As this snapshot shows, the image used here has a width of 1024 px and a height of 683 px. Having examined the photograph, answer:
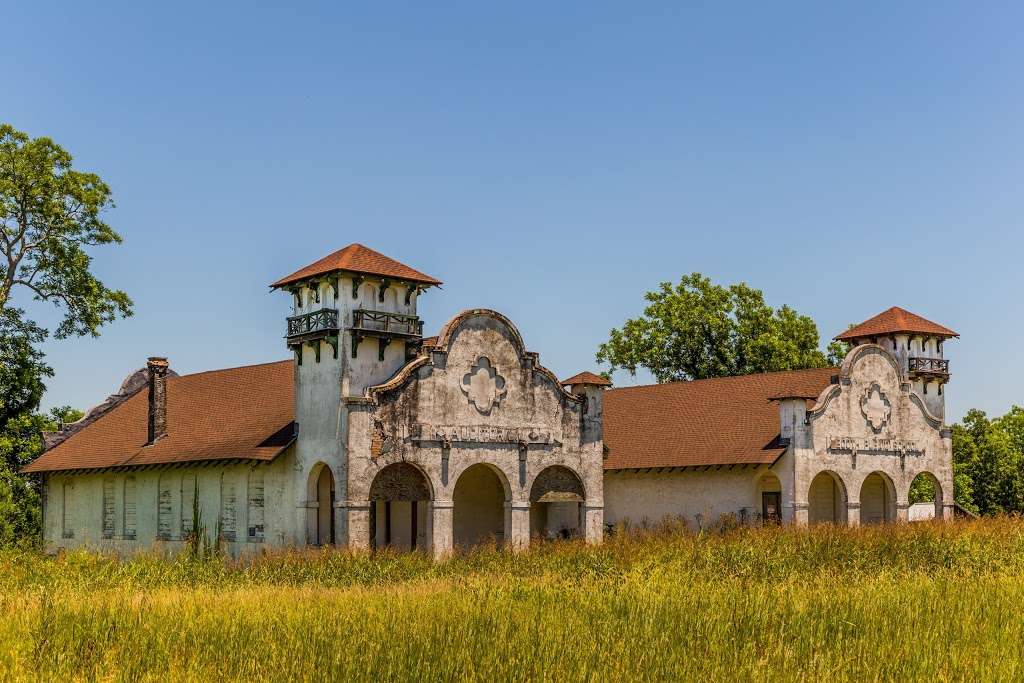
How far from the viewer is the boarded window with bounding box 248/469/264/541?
38312 mm

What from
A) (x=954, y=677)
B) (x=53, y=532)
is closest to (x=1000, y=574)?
(x=954, y=677)

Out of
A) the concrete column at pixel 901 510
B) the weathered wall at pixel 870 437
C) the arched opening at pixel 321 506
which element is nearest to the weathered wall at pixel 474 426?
the arched opening at pixel 321 506

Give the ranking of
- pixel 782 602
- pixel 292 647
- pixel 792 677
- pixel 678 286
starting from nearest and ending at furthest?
pixel 792 677, pixel 292 647, pixel 782 602, pixel 678 286

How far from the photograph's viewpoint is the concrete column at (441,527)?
36.1 m

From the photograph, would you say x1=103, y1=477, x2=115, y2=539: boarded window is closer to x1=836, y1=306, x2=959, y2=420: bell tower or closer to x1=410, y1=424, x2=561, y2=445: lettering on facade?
x1=410, y1=424, x2=561, y2=445: lettering on facade

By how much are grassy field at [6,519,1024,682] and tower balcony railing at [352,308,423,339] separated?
Answer: 10011 millimetres

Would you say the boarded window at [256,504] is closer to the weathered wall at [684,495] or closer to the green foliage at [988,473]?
the weathered wall at [684,495]

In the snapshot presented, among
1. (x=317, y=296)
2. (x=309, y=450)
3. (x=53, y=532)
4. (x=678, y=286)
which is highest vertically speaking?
(x=678, y=286)

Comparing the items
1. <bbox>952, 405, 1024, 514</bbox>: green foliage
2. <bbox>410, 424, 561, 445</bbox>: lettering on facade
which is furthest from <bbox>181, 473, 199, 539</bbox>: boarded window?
<bbox>952, 405, 1024, 514</bbox>: green foliage

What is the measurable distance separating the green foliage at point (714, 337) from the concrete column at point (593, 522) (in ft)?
100

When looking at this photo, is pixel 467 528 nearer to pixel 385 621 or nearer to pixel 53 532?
pixel 53 532

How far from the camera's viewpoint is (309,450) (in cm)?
3650

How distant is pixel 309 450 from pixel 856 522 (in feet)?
63.2

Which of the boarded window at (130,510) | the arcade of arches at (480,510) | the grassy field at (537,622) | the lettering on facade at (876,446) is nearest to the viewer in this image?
the grassy field at (537,622)
